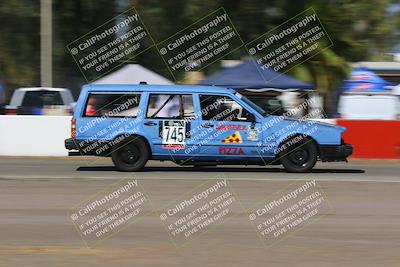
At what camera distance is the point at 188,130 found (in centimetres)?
1435

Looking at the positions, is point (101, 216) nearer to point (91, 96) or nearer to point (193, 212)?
point (193, 212)

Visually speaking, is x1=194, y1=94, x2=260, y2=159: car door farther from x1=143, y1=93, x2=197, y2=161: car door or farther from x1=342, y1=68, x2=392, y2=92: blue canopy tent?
x1=342, y1=68, x2=392, y2=92: blue canopy tent

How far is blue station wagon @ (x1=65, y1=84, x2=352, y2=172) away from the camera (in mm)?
14391

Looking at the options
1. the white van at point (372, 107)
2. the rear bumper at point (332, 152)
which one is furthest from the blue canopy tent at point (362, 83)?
the rear bumper at point (332, 152)

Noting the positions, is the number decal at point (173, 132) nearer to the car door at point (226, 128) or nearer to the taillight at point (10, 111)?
the car door at point (226, 128)

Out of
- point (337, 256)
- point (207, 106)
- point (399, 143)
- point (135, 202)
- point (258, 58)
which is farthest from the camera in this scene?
point (258, 58)

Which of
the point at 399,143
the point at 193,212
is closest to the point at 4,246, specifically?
the point at 193,212

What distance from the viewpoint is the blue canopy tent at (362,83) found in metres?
28.6

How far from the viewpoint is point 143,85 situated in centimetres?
1480

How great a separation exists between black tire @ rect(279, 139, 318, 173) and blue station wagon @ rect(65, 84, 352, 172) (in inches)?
0.8

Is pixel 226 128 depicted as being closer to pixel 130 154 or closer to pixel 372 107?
pixel 130 154

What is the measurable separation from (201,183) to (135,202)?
253cm

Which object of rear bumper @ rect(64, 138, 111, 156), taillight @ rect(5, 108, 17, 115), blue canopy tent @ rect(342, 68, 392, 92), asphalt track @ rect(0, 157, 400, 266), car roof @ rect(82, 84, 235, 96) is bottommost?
blue canopy tent @ rect(342, 68, 392, 92)

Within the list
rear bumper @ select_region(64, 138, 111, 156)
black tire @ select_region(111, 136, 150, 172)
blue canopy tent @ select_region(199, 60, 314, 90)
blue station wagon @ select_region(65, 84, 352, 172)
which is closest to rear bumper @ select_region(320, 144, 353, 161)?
blue station wagon @ select_region(65, 84, 352, 172)
